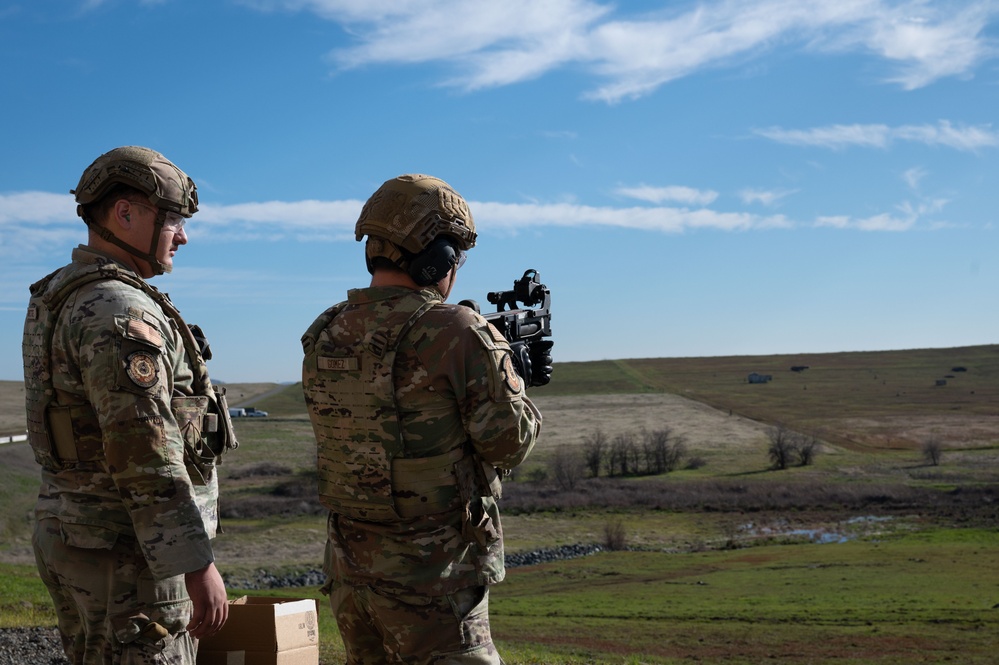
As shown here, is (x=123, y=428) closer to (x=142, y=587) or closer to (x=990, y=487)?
(x=142, y=587)

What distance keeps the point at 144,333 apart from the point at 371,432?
103 cm

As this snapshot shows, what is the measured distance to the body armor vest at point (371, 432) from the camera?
438cm

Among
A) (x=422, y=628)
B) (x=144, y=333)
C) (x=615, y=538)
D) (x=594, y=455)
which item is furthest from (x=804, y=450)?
(x=144, y=333)

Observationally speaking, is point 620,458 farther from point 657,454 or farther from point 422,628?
point 422,628

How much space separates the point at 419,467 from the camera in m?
4.38

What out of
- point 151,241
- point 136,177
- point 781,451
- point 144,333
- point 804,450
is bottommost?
point 804,450

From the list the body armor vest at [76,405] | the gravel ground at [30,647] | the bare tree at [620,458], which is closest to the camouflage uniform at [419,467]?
the body armor vest at [76,405]

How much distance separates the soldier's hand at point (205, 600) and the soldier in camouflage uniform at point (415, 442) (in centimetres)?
66

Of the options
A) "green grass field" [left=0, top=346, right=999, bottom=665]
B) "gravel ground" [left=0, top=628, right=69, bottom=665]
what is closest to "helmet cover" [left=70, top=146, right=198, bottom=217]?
"gravel ground" [left=0, top=628, right=69, bottom=665]

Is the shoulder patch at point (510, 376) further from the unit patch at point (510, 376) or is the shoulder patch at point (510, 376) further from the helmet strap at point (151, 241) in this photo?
the helmet strap at point (151, 241)

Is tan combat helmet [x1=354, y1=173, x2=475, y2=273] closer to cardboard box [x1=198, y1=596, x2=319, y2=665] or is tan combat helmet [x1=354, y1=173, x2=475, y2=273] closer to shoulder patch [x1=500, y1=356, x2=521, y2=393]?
shoulder patch [x1=500, y1=356, x2=521, y2=393]

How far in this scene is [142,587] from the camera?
13.3ft

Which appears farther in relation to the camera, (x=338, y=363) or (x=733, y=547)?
(x=733, y=547)

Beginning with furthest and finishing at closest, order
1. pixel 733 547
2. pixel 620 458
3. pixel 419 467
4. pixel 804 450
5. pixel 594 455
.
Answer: pixel 804 450 → pixel 620 458 → pixel 594 455 → pixel 733 547 → pixel 419 467
